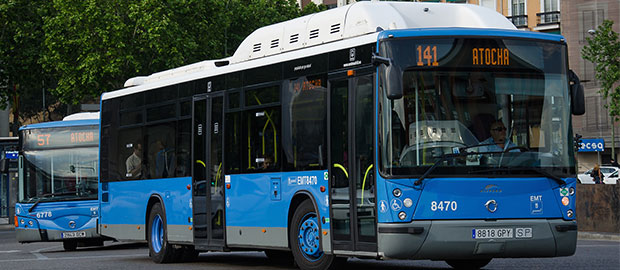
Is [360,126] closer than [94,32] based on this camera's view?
Yes

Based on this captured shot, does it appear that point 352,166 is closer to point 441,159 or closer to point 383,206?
point 383,206

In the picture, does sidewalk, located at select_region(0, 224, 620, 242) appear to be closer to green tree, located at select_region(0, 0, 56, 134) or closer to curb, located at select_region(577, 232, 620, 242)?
curb, located at select_region(577, 232, 620, 242)

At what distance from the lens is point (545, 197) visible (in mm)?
12438

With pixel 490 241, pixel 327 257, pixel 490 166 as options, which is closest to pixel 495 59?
pixel 490 166

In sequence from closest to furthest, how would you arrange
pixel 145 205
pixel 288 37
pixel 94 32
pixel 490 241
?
pixel 490 241 < pixel 288 37 < pixel 145 205 < pixel 94 32

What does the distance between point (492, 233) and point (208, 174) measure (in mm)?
5487

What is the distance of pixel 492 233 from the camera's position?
1223 centimetres

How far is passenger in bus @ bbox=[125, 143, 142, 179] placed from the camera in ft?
62.7

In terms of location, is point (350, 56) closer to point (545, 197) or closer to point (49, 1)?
point (545, 197)

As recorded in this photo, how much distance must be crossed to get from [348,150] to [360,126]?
36cm

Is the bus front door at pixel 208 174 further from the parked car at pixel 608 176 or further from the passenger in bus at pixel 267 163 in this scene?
the parked car at pixel 608 176

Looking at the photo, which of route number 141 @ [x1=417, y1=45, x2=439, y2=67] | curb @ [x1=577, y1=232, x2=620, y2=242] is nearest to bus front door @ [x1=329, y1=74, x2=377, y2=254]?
route number 141 @ [x1=417, y1=45, x2=439, y2=67]

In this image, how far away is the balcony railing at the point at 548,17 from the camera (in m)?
69.7

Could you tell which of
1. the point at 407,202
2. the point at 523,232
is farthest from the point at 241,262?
the point at 523,232
